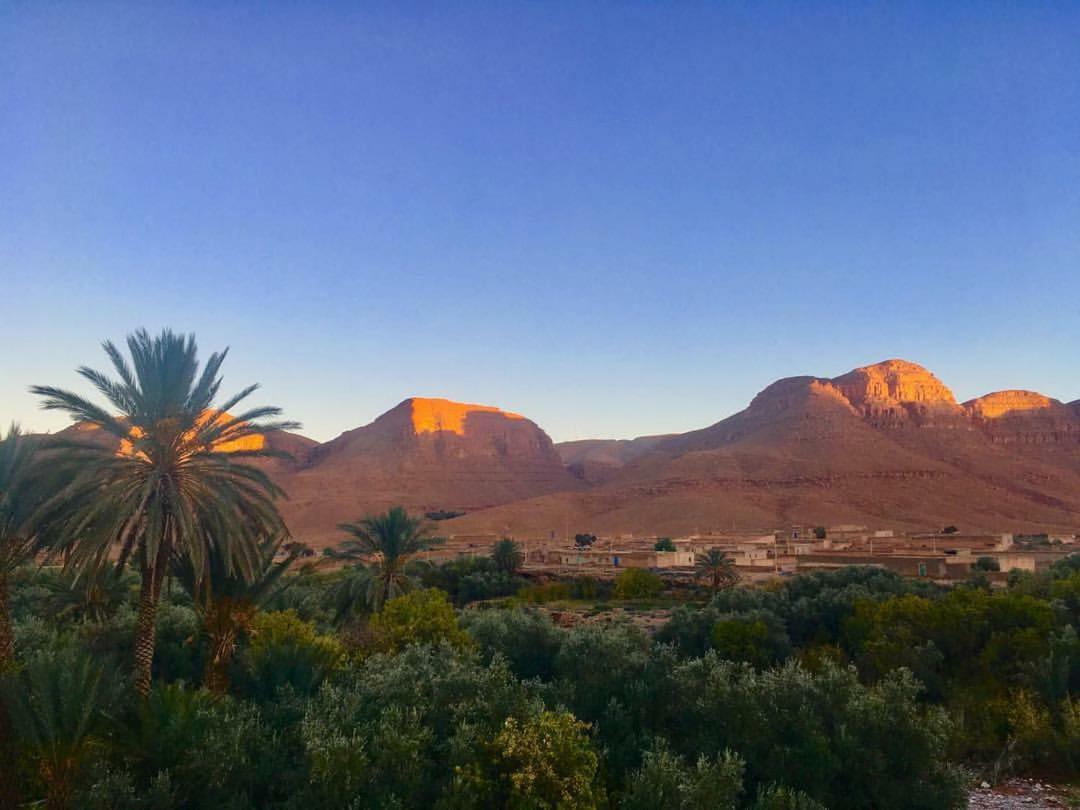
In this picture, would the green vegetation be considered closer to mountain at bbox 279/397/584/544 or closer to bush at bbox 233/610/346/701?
bush at bbox 233/610/346/701

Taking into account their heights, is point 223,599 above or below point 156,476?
below

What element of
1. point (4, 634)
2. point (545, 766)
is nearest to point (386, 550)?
point (4, 634)

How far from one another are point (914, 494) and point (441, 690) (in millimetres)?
108509

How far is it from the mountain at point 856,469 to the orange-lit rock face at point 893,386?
27 cm

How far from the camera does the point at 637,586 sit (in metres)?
43.0

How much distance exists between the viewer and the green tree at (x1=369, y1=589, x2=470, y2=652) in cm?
1769

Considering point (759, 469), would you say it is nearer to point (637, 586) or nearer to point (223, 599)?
point (637, 586)

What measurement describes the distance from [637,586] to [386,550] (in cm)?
1991

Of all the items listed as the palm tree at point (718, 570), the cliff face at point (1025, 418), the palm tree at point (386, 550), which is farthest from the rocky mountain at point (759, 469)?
the palm tree at point (386, 550)

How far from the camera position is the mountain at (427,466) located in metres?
127

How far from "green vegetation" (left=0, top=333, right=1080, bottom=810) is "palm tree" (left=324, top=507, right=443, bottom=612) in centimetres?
617

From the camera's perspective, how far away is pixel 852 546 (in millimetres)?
57750

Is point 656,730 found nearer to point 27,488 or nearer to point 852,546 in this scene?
point 27,488

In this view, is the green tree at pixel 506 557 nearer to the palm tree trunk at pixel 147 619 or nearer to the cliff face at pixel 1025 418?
the palm tree trunk at pixel 147 619
